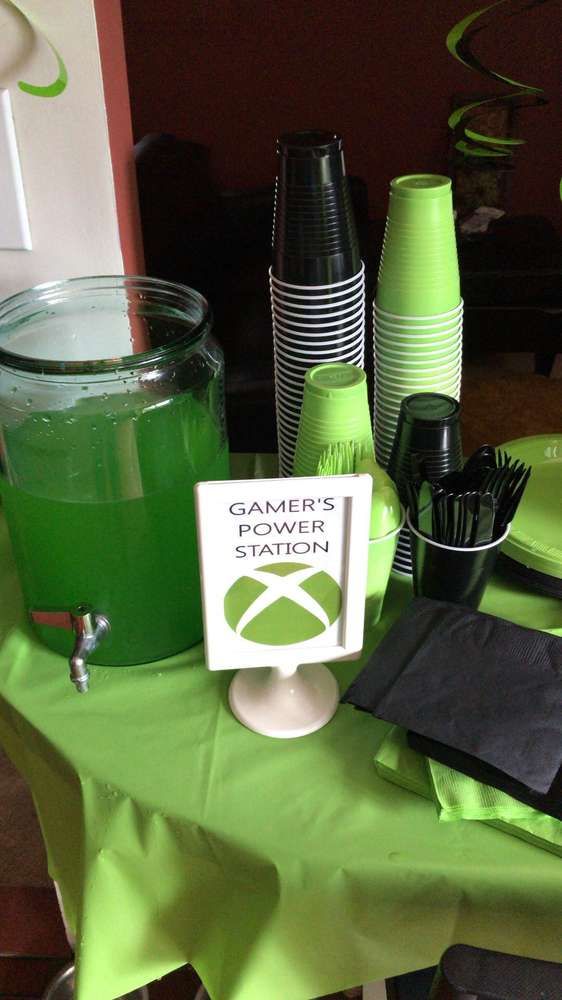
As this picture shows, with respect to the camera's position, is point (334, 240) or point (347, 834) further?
point (334, 240)

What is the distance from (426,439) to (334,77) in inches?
133

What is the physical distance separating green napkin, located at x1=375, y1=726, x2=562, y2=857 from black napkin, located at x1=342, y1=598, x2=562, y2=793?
0.11 ft

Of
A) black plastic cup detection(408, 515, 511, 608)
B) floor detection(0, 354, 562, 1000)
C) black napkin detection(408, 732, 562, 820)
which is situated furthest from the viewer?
floor detection(0, 354, 562, 1000)

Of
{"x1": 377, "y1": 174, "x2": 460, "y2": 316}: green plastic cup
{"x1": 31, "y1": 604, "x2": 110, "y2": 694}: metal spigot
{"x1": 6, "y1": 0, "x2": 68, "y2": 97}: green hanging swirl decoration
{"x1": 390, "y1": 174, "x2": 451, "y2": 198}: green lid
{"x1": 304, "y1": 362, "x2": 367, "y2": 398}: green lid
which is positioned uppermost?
{"x1": 6, "y1": 0, "x2": 68, "y2": 97}: green hanging swirl decoration

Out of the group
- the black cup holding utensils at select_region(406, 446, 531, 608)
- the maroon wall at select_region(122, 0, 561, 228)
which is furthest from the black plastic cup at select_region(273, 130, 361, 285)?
the maroon wall at select_region(122, 0, 561, 228)

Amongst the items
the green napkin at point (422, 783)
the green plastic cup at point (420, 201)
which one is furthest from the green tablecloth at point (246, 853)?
the green plastic cup at point (420, 201)

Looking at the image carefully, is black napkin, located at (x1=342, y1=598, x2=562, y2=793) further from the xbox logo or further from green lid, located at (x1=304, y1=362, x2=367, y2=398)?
green lid, located at (x1=304, y1=362, x2=367, y2=398)

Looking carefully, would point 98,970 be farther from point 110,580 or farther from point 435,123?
point 435,123

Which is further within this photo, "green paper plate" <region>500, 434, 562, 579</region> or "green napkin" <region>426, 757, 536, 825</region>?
"green paper plate" <region>500, 434, 562, 579</region>

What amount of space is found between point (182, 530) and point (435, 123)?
3496 millimetres

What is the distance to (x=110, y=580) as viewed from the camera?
0.79 metres

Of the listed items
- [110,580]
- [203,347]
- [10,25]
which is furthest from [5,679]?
Result: [10,25]

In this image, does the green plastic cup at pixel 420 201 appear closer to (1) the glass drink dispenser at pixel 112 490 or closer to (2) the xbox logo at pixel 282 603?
(1) the glass drink dispenser at pixel 112 490

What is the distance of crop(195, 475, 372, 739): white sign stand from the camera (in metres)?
0.63
